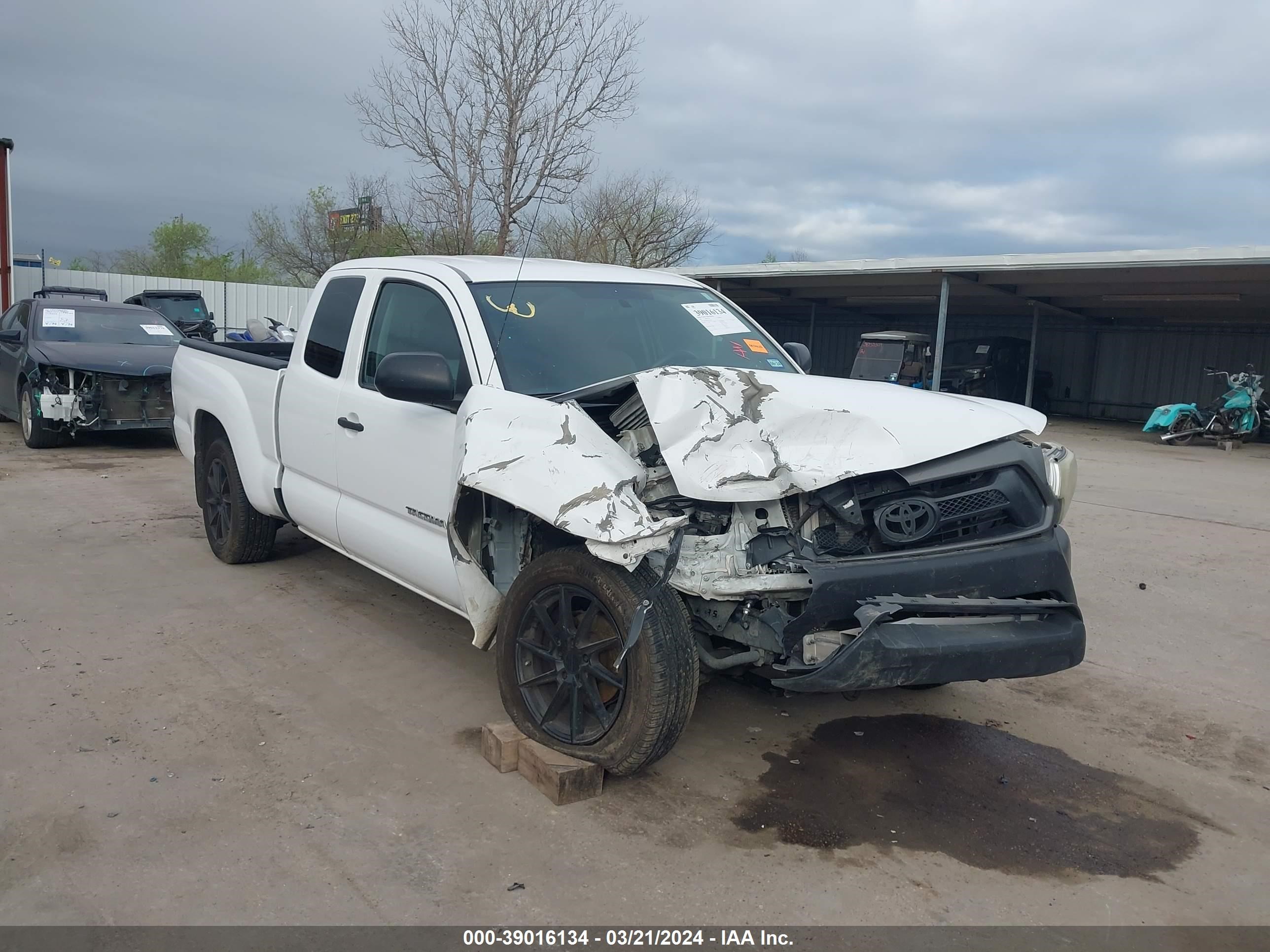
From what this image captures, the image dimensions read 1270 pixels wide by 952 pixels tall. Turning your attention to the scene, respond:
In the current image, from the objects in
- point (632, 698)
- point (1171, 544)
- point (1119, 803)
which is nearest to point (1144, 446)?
point (1171, 544)

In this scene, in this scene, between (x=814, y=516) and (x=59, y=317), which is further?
(x=59, y=317)

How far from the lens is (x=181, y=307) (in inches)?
815

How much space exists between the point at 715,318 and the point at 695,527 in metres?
A: 1.96

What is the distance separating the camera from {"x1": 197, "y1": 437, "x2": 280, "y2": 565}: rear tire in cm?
609

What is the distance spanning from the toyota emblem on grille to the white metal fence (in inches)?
941

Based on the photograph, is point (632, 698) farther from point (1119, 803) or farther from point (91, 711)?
point (91, 711)

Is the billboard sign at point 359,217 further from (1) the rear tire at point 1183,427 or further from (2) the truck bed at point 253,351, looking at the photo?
(1) the rear tire at point 1183,427

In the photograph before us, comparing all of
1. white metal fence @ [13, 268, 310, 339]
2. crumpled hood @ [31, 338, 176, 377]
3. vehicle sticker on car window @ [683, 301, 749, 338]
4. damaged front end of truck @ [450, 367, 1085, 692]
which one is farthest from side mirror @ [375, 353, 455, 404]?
white metal fence @ [13, 268, 310, 339]

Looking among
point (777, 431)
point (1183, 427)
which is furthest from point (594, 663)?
point (1183, 427)

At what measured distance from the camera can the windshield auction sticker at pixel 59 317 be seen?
11.8 meters

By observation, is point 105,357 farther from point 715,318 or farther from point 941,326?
point 941,326

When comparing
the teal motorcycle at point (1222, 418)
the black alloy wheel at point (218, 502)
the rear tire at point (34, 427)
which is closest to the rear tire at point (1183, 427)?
the teal motorcycle at point (1222, 418)

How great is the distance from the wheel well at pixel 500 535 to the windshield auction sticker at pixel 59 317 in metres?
10.4

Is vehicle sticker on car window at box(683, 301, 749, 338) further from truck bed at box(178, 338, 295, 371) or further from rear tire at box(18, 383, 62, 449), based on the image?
rear tire at box(18, 383, 62, 449)
